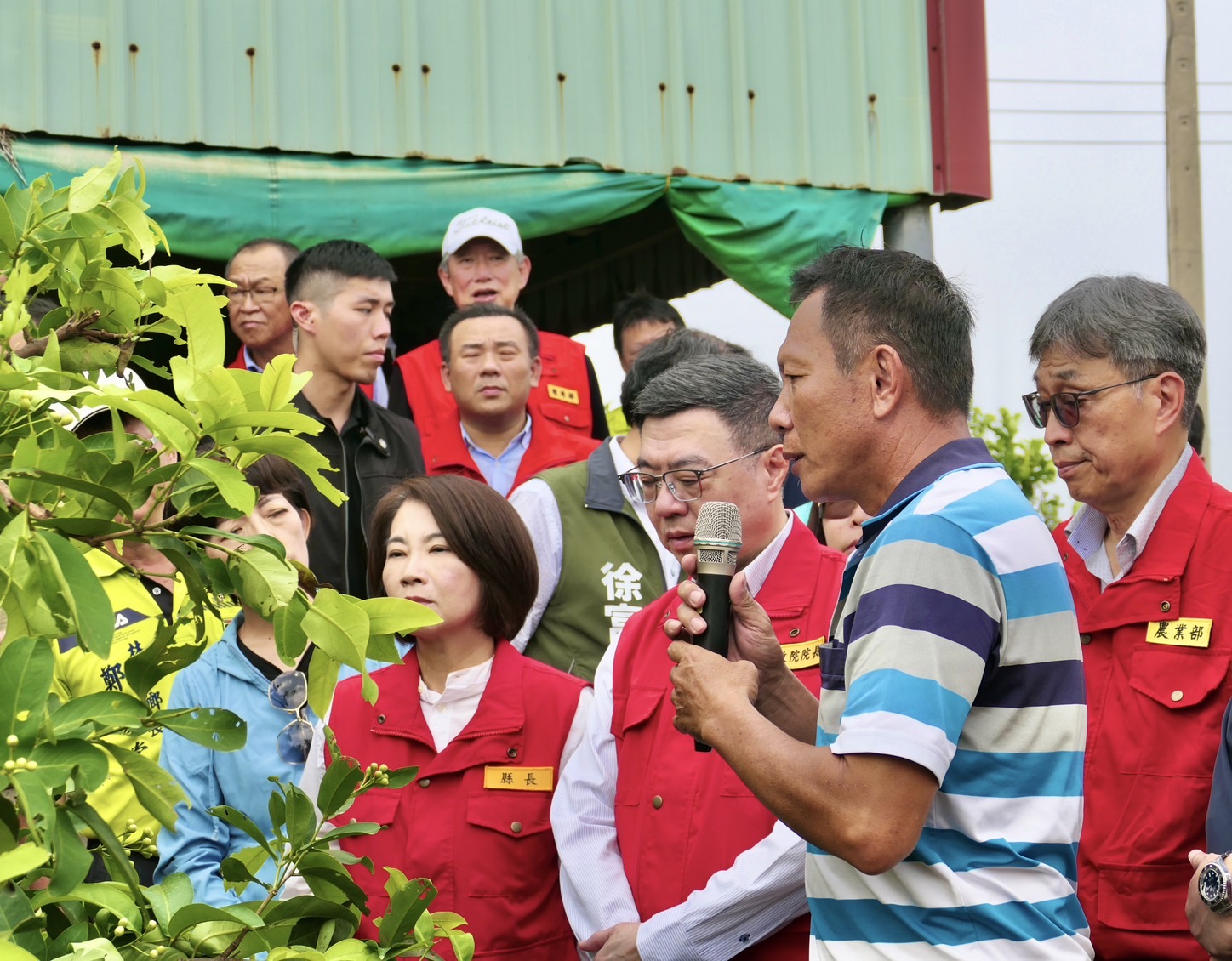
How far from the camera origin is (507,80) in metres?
7.29

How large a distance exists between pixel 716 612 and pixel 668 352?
2.37 metres

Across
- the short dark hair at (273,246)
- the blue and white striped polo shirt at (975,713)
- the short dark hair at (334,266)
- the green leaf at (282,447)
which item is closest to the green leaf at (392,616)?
the green leaf at (282,447)

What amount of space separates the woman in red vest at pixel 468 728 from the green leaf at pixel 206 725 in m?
1.73

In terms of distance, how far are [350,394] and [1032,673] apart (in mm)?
3878

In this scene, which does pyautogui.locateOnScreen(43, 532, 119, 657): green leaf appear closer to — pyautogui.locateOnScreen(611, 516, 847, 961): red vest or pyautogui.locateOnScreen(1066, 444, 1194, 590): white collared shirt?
pyautogui.locateOnScreen(611, 516, 847, 961): red vest

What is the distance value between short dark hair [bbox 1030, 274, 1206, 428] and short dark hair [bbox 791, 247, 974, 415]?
1.15m

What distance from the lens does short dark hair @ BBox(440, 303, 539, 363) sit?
5660mm

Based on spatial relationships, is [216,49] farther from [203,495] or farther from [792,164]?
[203,495]

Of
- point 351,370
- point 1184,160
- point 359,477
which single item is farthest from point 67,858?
point 1184,160

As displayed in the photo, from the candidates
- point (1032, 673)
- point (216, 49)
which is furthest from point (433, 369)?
point (1032, 673)

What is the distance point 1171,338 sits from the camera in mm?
3461

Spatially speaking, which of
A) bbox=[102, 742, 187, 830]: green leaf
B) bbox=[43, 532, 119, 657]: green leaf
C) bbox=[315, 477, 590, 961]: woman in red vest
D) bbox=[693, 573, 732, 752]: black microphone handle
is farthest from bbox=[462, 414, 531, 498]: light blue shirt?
bbox=[43, 532, 119, 657]: green leaf

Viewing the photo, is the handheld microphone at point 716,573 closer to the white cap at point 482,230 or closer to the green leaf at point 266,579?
the green leaf at point 266,579

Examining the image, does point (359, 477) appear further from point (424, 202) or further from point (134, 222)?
point (134, 222)
